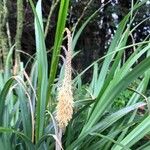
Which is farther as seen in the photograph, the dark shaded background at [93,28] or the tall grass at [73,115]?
the dark shaded background at [93,28]

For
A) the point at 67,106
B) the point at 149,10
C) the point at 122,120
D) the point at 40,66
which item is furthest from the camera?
the point at 149,10

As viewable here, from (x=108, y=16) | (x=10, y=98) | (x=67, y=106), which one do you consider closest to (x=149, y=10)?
(x=108, y=16)

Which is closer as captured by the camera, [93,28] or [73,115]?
[73,115]

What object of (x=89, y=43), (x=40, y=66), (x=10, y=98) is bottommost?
(x=89, y=43)

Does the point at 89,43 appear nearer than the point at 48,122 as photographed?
No

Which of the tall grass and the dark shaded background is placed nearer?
the tall grass

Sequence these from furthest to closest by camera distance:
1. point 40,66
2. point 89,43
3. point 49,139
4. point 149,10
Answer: point 89,43
point 149,10
point 49,139
point 40,66

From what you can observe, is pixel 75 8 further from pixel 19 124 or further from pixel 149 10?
pixel 19 124

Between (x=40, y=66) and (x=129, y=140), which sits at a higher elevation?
(x=40, y=66)

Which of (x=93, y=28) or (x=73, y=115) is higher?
(x=73, y=115)
